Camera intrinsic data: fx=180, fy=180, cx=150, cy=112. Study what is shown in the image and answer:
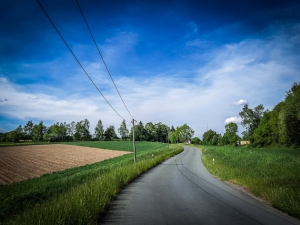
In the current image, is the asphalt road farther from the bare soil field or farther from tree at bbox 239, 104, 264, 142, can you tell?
tree at bbox 239, 104, 264, 142

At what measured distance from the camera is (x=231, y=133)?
10575 centimetres

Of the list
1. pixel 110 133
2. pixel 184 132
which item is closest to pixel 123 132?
pixel 110 133

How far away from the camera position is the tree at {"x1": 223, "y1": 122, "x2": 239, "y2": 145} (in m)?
101

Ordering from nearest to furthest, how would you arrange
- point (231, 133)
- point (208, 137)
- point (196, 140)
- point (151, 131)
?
point (231, 133), point (208, 137), point (196, 140), point (151, 131)

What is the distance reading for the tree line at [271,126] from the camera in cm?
3859

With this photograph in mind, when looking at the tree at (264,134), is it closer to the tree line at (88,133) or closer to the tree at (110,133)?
the tree line at (88,133)

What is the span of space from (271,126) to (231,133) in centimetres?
3832

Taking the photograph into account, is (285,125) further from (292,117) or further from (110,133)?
(110,133)

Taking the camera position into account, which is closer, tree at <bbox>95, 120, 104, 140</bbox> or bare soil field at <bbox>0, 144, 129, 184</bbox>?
bare soil field at <bbox>0, 144, 129, 184</bbox>

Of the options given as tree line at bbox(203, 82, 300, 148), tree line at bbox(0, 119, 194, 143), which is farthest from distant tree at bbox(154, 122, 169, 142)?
tree line at bbox(203, 82, 300, 148)

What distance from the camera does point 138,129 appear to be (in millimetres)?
125438

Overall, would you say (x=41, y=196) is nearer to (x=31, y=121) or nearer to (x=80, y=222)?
(x=80, y=222)

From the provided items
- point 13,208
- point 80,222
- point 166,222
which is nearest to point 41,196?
point 13,208

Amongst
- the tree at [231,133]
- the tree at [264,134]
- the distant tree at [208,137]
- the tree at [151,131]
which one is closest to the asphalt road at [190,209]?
the tree at [264,134]
